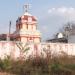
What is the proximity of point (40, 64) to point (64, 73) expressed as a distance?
2853 mm

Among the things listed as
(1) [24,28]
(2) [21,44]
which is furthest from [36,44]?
(1) [24,28]

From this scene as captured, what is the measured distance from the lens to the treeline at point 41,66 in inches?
682

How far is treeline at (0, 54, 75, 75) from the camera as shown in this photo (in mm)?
17328

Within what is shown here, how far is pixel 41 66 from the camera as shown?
755 inches

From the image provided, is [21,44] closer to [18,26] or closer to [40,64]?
[40,64]

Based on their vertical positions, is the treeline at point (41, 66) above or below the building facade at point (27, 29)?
below

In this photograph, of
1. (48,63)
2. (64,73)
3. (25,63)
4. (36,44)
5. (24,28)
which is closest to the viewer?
(64,73)

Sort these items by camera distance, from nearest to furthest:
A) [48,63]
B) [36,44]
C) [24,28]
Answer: [48,63] < [36,44] < [24,28]

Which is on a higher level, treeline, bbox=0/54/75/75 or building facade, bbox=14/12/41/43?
building facade, bbox=14/12/41/43

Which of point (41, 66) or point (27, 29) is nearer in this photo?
point (41, 66)

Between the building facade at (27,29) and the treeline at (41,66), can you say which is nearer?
the treeline at (41,66)

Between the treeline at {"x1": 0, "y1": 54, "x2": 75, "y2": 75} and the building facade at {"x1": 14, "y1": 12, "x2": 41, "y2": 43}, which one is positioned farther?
the building facade at {"x1": 14, "y1": 12, "x2": 41, "y2": 43}

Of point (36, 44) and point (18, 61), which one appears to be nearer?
point (18, 61)

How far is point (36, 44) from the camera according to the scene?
2880 centimetres
